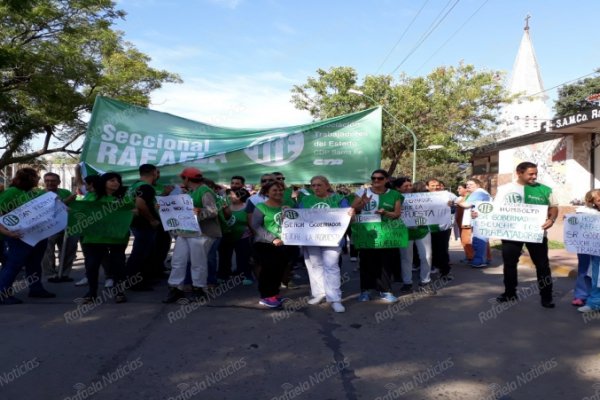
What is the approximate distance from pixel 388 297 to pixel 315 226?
133 cm

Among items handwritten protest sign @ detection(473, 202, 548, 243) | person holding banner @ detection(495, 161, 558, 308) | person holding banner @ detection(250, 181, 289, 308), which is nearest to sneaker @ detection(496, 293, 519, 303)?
person holding banner @ detection(495, 161, 558, 308)

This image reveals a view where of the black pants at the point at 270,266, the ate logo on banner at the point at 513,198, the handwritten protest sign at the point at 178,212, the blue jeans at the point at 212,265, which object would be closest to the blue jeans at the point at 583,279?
the ate logo on banner at the point at 513,198

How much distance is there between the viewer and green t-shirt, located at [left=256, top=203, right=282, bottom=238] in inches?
233

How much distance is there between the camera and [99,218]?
6016 mm

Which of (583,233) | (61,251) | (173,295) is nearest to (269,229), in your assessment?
(173,295)

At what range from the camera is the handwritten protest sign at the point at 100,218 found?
5996 mm

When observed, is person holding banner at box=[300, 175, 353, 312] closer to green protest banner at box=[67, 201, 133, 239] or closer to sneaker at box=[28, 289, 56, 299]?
green protest banner at box=[67, 201, 133, 239]

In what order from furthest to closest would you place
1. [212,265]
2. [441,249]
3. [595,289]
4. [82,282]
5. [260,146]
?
[441,249] → [260,146] → [82,282] → [212,265] → [595,289]

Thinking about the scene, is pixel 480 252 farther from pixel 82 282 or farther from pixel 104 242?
pixel 82 282

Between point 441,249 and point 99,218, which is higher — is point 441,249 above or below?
below

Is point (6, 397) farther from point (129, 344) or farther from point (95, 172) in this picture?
point (95, 172)

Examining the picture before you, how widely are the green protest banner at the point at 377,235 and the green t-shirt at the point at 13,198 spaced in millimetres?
3996

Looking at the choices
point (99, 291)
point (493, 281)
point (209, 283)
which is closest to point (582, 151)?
point (493, 281)

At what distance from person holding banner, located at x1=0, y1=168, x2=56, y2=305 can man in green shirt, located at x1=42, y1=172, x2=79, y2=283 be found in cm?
66
